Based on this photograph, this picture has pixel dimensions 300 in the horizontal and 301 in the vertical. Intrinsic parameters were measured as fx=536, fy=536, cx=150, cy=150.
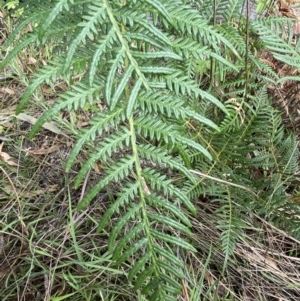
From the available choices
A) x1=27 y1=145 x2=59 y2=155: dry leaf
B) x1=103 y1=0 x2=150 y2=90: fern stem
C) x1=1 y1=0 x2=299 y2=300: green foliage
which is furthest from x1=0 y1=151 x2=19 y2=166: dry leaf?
x1=103 y1=0 x2=150 y2=90: fern stem

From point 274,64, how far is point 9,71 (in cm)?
101

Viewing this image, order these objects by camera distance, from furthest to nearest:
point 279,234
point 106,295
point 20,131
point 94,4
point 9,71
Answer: point 9,71 < point 20,131 < point 279,234 < point 106,295 < point 94,4

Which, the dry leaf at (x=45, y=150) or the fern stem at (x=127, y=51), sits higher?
the fern stem at (x=127, y=51)

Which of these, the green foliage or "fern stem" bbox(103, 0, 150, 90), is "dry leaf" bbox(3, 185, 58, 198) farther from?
"fern stem" bbox(103, 0, 150, 90)

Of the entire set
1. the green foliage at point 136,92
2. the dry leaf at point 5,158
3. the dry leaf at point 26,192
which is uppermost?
the green foliage at point 136,92

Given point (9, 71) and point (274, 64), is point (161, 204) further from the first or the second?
point (9, 71)

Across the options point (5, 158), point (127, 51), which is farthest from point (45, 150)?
point (127, 51)

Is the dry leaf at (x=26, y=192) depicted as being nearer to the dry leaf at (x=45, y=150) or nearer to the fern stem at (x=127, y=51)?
the dry leaf at (x=45, y=150)

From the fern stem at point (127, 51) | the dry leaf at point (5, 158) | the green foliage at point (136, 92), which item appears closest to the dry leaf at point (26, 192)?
the dry leaf at point (5, 158)

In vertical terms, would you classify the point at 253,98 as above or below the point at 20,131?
below

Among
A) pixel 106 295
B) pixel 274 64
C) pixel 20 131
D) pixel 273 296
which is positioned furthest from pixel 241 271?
pixel 20 131

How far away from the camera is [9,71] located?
2096 millimetres

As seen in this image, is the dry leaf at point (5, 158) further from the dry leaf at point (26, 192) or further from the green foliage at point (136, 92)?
the green foliage at point (136, 92)

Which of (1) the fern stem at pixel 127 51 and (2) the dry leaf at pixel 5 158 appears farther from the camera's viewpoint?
(2) the dry leaf at pixel 5 158
